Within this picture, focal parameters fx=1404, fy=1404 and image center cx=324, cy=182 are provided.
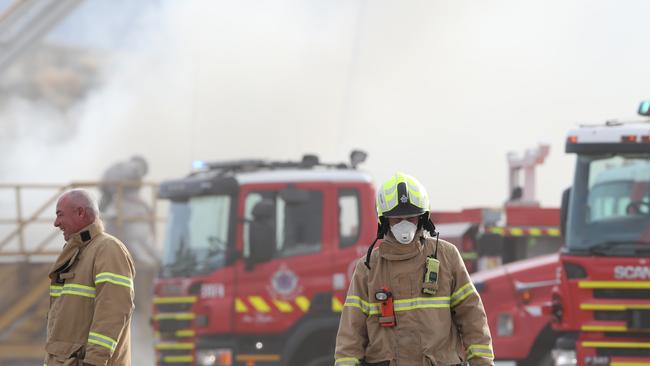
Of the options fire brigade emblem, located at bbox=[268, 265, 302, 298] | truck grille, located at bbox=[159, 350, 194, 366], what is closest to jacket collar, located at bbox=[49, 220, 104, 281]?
fire brigade emblem, located at bbox=[268, 265, 302, 298]

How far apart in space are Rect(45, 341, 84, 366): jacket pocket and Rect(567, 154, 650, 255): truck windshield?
477 centimetres

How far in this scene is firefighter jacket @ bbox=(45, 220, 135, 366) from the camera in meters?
5.75

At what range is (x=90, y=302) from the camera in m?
5.90

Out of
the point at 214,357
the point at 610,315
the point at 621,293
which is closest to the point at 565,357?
the point at 610,315

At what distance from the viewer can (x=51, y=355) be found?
5902 millimetres

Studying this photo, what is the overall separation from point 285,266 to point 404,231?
692cm

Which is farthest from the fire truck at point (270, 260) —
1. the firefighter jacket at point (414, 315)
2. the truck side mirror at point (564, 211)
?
the firefighter jacket at point (414, 315)

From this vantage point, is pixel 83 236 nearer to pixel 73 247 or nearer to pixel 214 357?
pixel 73 247

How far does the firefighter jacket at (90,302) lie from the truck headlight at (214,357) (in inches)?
232

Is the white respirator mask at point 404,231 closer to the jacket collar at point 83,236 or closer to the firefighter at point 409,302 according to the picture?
the firefighter at point 409,302

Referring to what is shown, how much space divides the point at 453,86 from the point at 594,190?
13722mm

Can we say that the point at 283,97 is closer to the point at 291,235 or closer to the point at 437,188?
the point at 437,188

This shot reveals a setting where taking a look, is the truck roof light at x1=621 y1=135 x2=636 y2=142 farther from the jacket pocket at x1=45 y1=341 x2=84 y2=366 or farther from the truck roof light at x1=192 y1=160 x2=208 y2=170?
the jacket pocket at x1=45 y1=341 x2=84 y2=366

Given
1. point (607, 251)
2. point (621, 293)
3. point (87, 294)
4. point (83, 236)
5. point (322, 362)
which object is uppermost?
point (83, 236)
